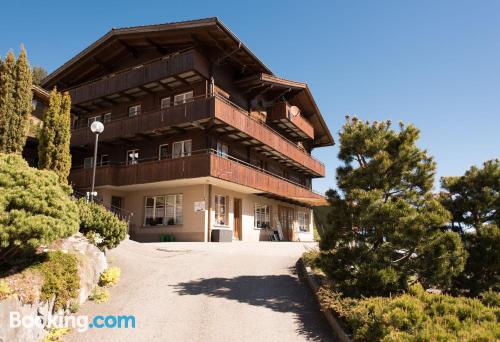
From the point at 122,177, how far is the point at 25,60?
830cm

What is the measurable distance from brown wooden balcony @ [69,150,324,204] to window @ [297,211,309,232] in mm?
9067

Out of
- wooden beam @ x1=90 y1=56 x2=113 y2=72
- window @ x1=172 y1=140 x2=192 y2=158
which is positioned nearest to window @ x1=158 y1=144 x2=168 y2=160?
window @ x1=172 y1=140 x2=192 y2=158

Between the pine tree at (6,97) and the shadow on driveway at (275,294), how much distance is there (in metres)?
12.5

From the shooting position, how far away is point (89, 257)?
407 inches

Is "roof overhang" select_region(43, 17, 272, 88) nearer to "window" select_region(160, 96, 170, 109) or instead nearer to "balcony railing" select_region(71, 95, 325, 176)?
"window" select_region(160, 96, 170, 109)

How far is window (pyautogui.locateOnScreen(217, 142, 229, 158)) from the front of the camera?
79.6 ft

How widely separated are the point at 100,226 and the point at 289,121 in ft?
69.6

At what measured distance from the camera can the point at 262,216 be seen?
29.4 m

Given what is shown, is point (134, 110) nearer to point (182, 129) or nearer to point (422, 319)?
point (182, 129)

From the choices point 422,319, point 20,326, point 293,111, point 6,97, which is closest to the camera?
point 20,326

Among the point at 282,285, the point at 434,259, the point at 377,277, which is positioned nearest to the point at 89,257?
the point at 282,285

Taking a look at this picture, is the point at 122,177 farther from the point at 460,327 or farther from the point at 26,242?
the point at 460,327

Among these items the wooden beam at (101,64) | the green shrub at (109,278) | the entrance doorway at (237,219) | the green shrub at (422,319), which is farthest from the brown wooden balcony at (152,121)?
the green shrub at (422,319)

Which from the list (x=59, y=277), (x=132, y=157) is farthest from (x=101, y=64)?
(x=59, y=277)
